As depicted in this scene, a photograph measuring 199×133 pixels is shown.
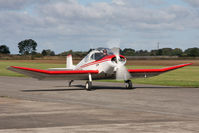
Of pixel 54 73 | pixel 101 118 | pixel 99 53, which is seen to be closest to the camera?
pixel 101 118

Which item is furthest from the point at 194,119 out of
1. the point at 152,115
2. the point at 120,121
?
the point at 120,121

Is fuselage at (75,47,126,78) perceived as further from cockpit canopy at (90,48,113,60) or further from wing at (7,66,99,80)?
wing at (7,66,99,80)

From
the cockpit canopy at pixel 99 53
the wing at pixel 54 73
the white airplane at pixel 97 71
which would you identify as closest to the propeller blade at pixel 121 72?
the white airplane at pixel 97 71

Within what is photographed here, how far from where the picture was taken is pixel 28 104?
12.9m

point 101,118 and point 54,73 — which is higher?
point 54,73

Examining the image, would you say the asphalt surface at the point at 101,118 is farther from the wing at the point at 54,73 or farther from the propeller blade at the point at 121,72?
the propeller blade at the point at 121,72

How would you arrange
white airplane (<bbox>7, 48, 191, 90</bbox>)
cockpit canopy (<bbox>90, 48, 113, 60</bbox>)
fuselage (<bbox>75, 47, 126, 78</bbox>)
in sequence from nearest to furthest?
white airplane (<bbox>7, 48, 191, 90</bbox>), fuselage (<bbox>75, 47, 126, 78</bbox>), cockpit canopy (<bbox>90, 48, 113, 60</bbox>)

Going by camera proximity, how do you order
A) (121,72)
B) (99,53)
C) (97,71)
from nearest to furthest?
(121,72) → (97,71) → (99,53)

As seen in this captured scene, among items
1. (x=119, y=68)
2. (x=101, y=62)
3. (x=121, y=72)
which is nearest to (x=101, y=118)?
(x=119, y=68)

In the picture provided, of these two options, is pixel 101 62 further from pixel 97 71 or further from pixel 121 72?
pixel 121 72

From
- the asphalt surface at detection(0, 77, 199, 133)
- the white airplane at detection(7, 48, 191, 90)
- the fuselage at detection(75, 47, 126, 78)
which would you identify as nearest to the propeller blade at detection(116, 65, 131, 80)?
the white airplane at detection(7, 48, 191, 90)

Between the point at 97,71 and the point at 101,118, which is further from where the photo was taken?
the point at 97,71

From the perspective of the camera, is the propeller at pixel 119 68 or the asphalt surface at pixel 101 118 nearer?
the asphalt surface at pixel 101 118

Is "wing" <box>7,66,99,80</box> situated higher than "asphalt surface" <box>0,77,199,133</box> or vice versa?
"wing" <box>7,66,99,80</box>
